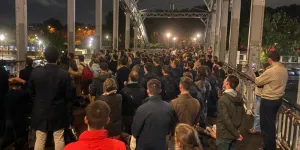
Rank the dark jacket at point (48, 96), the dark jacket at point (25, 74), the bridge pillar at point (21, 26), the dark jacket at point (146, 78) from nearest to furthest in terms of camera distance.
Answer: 1. the dark jacket at point (48, 96)
2. the dark jacket at point (25, 74)
3. the dark jacket at point (146, 78)
4. the bridge pillar at point (21, 26)

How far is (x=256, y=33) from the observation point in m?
10.2

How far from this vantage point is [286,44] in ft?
172

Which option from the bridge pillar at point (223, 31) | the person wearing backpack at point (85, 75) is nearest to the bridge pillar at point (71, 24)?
the bridge pillar at point (223, 31)

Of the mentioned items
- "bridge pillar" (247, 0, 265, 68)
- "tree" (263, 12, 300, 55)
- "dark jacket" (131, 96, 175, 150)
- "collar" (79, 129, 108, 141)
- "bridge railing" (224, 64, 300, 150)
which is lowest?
"bridge railing" (224, 64, 300, 150)

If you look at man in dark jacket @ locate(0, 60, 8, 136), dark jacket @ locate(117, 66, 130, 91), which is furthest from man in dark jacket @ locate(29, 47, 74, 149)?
dark jacket @ locate(117, 66, 130, 91)

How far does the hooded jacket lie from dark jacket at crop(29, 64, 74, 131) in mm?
2394

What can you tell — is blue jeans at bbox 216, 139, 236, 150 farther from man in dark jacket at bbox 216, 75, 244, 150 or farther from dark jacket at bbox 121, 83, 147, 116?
dark jacket at bbox 121, 83, 147, 116

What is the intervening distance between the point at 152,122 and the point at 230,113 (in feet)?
4.42

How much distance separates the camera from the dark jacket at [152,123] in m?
4.13

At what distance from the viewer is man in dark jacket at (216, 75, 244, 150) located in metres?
4.68

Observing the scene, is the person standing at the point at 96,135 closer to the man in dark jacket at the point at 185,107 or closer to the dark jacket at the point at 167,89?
the man in dark jacket at the point at 185,107

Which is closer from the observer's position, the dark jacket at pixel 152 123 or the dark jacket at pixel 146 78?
the dark jacket at pixel 152 123

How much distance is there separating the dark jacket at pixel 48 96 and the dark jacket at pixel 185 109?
1.76 m

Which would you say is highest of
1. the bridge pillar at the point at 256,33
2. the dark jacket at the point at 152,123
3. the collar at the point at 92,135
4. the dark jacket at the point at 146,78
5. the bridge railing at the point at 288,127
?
the bridge pillar at the point at 256,33
